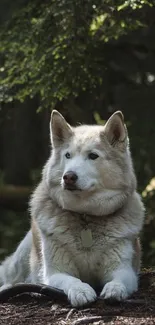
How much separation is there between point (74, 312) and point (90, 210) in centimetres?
101

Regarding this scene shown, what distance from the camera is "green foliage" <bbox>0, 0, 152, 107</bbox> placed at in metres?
8.48

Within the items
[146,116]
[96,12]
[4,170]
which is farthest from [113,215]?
[4,170]

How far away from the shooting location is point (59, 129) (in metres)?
6.80

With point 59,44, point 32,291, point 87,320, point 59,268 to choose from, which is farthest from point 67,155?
point 59,44

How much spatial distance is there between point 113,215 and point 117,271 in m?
0.49

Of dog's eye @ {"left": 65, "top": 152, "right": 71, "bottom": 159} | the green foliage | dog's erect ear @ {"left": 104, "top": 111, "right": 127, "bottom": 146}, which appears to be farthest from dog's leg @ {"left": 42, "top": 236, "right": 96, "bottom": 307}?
the green foliage

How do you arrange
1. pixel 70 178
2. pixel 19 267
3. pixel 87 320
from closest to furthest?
pixel 87 320 → pixel 70 178 → pixel 19 267

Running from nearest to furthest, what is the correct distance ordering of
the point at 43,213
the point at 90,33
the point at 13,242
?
the point at 43,213 → the point at 90,33 → the point at 13,242

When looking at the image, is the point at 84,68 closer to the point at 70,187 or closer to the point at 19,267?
the point at 19,267

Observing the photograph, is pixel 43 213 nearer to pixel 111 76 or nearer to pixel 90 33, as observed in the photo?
pixel 90 33

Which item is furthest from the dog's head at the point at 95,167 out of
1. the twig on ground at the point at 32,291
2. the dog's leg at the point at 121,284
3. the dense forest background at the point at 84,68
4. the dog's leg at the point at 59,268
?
the dense forest background at the point at 84,68

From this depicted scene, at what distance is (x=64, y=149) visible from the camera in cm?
668

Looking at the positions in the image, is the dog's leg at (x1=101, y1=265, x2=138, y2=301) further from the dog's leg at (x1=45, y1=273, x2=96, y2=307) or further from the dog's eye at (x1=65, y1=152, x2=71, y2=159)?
the dog's eye at (x1=65, y1=152, x2=71, y2=159)

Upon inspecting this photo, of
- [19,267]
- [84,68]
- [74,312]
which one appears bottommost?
[19,267]
